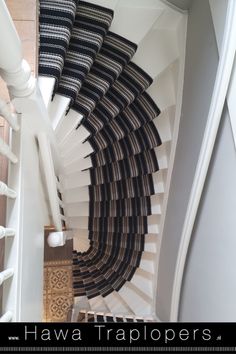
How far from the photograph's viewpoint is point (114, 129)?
2574mm

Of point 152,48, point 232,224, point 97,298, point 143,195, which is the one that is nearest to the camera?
point 232,224

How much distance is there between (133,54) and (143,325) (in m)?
1.68

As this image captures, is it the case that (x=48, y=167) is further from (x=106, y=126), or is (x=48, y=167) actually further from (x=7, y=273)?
(x=106, y=126)

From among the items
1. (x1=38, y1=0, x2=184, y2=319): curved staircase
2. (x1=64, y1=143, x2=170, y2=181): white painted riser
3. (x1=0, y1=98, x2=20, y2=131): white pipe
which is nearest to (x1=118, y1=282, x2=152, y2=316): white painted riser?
(x1=38, y1=0, x2=184, y2=319): curved staircase

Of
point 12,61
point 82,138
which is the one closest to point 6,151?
point 12,61

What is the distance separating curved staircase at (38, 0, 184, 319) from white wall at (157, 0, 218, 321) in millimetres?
143

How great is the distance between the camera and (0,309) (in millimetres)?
1284

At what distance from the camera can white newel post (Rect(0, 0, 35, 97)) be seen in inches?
32.2

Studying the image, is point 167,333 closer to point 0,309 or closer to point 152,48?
point 0,309

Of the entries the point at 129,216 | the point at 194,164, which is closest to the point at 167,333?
the point at 194,164

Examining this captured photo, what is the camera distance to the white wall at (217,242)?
1.69m

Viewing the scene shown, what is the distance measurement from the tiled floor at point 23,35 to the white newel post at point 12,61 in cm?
19

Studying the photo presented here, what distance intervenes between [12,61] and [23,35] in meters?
0.48

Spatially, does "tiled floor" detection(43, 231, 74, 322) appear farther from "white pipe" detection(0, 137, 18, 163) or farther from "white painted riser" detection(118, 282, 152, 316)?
"white pipe" detection(0, 137, 18, 163)
